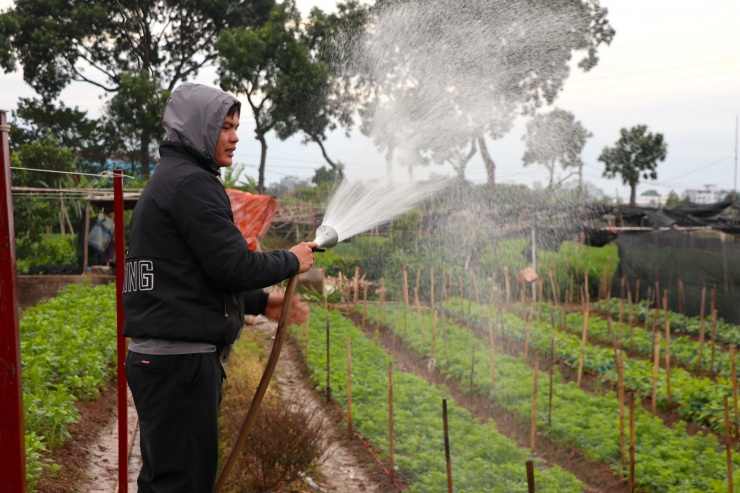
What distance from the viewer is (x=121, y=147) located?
28906 millimetres

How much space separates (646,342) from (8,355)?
1090cm

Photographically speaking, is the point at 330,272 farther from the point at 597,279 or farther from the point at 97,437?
the point at 97,437

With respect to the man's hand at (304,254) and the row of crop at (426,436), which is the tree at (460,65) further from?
the man's hand at (304,254)

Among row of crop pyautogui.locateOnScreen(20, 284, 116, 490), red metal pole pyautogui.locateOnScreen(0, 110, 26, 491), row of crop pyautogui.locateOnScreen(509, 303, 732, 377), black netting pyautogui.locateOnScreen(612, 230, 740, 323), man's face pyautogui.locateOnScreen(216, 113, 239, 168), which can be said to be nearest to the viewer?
red metal pole pyautogui.locateOnScreen(0, 110, 26, 491)

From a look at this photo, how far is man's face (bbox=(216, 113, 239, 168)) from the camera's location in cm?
269

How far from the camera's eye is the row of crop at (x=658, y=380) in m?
7.82

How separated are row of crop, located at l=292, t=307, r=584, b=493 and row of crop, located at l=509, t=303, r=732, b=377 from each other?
2.64 meters

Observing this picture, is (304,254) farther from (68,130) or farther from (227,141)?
(68,130)

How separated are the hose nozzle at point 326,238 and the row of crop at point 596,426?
392cm

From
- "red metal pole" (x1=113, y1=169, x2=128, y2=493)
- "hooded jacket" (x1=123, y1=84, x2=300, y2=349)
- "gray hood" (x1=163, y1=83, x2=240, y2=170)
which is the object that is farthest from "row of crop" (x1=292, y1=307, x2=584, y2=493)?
"gray hood" (x1=163, y1=83, x2=240, y2=170)

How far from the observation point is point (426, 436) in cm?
664

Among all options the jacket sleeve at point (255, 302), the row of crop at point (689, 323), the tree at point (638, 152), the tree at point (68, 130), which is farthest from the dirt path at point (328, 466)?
the tree at point (638, 152)

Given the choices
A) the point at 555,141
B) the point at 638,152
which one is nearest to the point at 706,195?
the point at 638,152

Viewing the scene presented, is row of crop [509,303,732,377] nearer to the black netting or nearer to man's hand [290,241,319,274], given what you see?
the black netting
